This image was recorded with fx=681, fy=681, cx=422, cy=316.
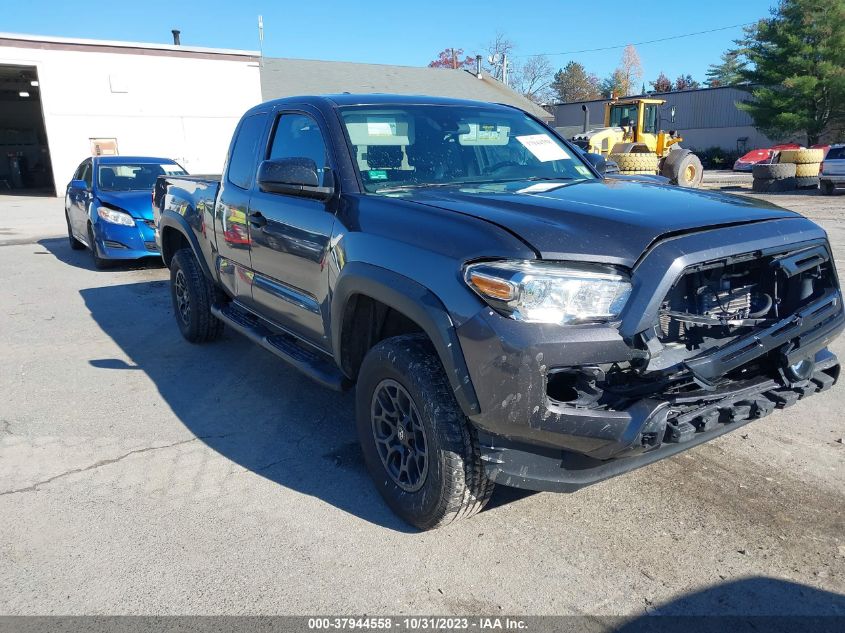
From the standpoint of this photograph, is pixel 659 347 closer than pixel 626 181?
→ Yes

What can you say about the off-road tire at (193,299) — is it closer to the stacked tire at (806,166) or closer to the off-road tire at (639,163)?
the off-road tire at (639,163)

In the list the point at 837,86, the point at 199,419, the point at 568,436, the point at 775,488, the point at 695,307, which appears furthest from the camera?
the point at 837,86

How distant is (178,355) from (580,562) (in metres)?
4.15

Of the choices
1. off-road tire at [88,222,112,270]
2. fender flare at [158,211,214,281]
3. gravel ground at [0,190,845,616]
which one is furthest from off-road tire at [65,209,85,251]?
gravel ground at [0,190,845,616]

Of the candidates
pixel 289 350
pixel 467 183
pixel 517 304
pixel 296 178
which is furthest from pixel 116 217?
pixel 517 304

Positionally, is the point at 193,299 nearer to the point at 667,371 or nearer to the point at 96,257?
the point at 667,371

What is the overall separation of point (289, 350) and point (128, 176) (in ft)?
25.7

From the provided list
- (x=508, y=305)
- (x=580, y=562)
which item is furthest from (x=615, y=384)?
(x=580, y=562)

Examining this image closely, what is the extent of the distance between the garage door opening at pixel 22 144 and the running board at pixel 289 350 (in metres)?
31.8

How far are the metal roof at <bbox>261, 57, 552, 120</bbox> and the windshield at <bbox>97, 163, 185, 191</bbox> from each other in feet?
72.1

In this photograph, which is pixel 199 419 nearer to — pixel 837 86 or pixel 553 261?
pixel 553 261

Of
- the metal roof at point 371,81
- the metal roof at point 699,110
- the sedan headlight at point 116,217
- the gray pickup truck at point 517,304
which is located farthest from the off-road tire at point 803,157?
the metal roof at point 699,110

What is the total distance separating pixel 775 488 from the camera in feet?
10.9

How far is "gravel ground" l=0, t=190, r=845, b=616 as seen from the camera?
2654 mm
